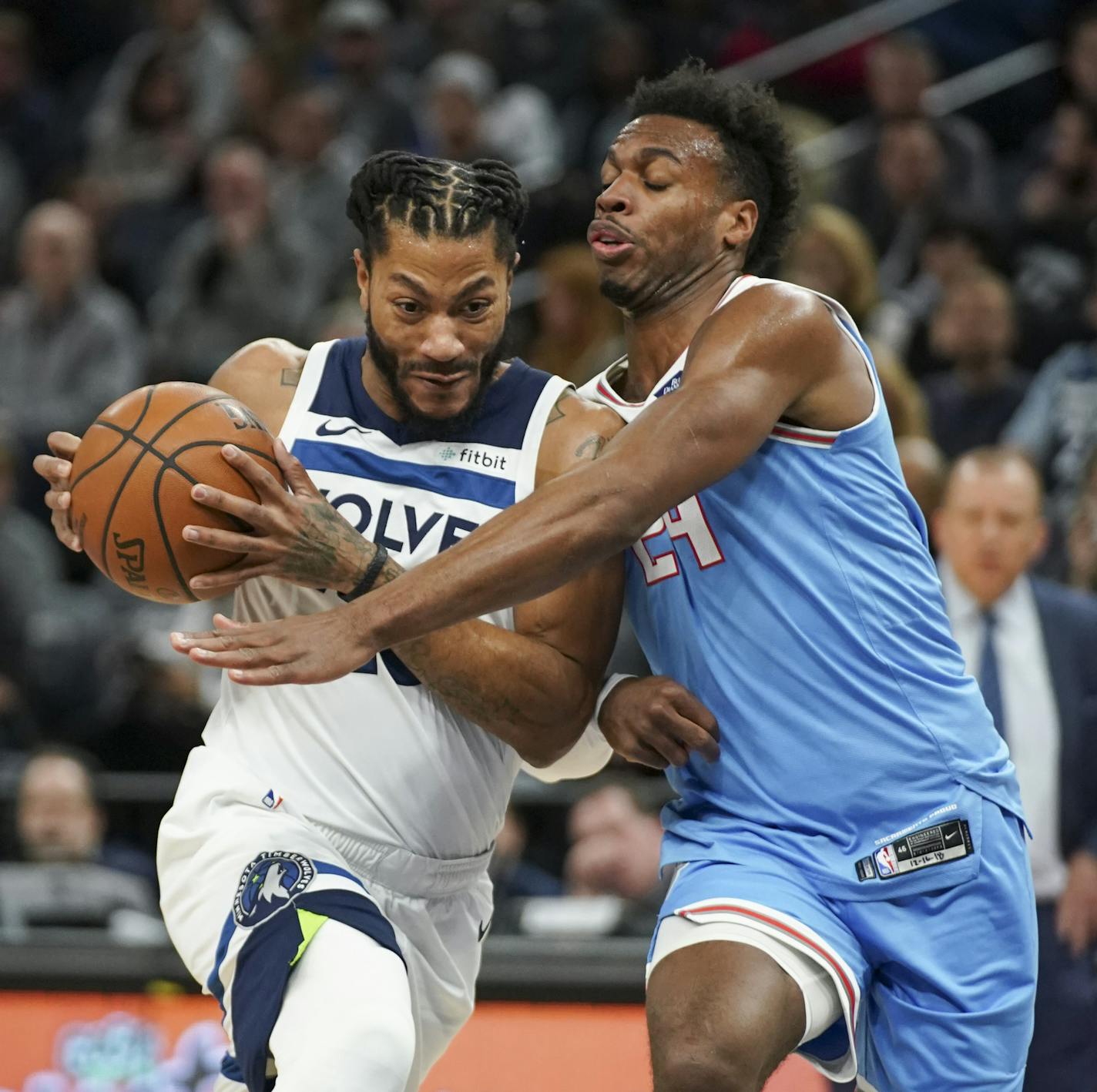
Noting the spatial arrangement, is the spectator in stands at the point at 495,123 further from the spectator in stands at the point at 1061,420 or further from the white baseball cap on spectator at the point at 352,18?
the spectator in stands at the point at 1061,420

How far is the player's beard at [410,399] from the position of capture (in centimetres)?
374

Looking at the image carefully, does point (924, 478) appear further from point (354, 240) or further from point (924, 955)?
point (354, 240)

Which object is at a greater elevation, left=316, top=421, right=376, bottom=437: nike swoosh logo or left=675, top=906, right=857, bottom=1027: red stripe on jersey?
left=316, top=421, right=376, bottom=437: nike swoosh logo

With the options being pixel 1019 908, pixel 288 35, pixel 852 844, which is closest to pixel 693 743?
pixel 852 844

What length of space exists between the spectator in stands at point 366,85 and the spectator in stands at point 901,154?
2.67 metres

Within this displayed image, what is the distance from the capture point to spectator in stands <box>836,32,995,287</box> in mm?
8750

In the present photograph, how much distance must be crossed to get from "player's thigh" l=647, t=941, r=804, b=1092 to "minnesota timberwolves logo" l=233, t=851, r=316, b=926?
68cm

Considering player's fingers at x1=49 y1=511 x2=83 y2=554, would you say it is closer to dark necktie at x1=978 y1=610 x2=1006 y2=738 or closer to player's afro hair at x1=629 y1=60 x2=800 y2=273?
player's afro hair at x1=629 y1=60 x2=800 y2=273

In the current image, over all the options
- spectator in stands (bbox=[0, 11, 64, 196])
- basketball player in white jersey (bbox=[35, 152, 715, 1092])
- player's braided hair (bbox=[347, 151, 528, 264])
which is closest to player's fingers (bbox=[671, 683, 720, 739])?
basketball player in white jersey (bbox=[35, 152, 715, 1092])

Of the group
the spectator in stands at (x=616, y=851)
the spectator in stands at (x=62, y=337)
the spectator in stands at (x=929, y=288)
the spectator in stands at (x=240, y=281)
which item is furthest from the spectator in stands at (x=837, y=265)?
the spectator in stands at (x=62, y=337)

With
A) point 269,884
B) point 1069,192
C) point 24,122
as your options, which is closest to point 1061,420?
point 1069,192

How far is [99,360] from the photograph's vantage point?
9.30 meters

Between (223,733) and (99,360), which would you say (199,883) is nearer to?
(223,733)

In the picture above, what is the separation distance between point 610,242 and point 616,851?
9.51 ft
